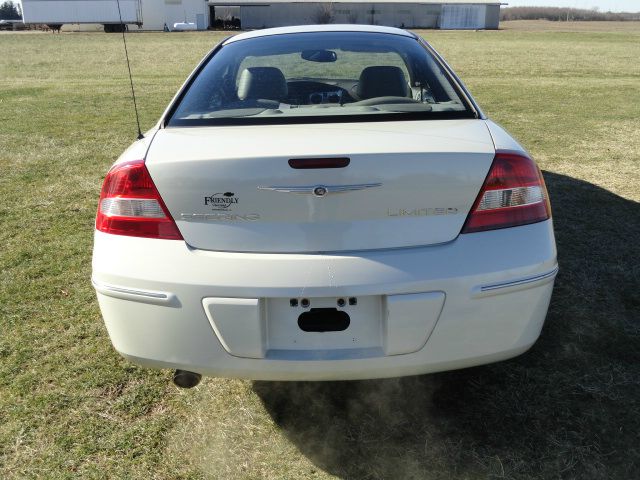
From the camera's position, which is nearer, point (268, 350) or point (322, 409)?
point (268, 350)

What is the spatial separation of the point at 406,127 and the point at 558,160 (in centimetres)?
487

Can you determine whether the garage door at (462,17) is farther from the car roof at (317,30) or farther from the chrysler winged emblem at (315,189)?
the chrysler winged emblem at (315,189)

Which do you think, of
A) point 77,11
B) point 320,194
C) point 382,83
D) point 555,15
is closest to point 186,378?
point 320,194

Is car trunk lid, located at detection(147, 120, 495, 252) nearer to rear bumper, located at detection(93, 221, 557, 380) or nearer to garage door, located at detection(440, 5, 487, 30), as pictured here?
rear bumper, located at detection(93, 221, 557, 380)

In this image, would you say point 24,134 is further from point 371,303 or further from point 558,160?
point 371,303

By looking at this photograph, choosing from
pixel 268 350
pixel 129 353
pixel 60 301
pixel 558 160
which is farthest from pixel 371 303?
pixel 558 160

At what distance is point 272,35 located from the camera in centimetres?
324

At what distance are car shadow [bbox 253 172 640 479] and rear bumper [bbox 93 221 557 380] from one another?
390mm

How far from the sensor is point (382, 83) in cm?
296

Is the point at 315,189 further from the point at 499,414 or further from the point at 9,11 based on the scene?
the point at 9,11

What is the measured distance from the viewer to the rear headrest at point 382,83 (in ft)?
9.52

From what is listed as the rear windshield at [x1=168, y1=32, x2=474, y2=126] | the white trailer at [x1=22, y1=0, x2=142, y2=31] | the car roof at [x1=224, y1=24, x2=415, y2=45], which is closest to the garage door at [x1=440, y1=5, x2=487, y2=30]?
the white trailer at [x1=22, y1=0, x2=142, y2=31]

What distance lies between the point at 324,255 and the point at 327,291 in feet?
0.39

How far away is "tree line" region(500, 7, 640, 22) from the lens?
9575cm
